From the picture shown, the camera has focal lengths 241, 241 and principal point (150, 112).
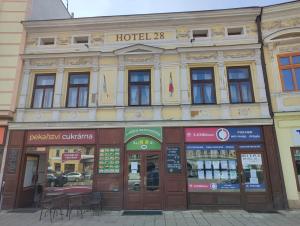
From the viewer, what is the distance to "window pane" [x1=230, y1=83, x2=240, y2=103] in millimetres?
10273

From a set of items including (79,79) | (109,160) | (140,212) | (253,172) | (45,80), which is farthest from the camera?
(45,80)

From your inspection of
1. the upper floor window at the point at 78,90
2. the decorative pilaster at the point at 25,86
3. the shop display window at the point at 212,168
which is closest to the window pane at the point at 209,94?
the shop display window at the point at 212,168

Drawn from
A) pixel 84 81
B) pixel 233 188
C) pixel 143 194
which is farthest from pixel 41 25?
pixel 233 188

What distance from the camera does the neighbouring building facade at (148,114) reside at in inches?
375

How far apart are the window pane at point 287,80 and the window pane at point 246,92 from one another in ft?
4.67

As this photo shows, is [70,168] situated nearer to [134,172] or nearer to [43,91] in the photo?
[134,172]

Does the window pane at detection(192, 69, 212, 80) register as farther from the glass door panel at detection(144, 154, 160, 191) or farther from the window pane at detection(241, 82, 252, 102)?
the glass door panel at detection(144, 154, 160, 191)

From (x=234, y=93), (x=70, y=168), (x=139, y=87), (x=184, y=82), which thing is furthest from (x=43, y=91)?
(x=234, y=93)

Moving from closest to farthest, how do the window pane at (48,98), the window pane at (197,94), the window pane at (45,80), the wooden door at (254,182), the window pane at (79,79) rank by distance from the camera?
the wooden door at (254,182), the window pane at (197,94), the window pane at (48,98), the window pane at (79,79), the window pane at (45,80)

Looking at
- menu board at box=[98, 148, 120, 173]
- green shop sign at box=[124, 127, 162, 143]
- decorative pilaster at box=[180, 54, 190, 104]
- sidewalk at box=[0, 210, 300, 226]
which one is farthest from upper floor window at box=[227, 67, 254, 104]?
menu board at box=[98, 148, 120, 173]

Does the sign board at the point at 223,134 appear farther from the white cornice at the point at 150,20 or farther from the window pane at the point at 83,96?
the white cornice at the point at 150,20

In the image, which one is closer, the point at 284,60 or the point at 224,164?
the point at 224,164

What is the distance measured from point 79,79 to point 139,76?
9.09 feet

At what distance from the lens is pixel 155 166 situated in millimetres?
9773
